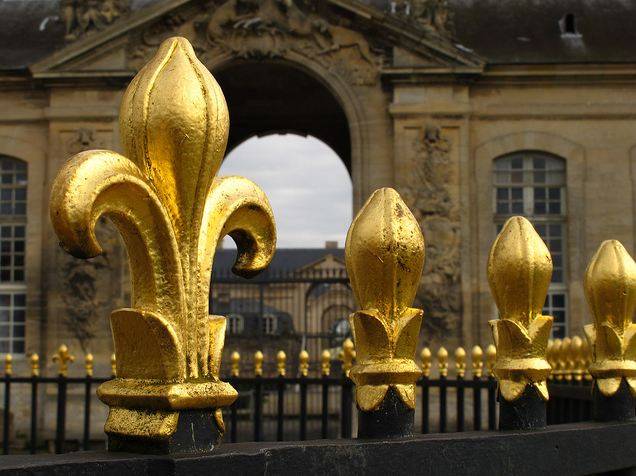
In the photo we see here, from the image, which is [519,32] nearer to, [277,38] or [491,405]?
[277,38]

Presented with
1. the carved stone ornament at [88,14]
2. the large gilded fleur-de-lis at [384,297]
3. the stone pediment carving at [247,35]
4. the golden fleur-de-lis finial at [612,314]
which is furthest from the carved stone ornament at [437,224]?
the large gilded fleur-de-lis at [384,297]

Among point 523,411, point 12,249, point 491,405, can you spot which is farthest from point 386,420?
point 12,249

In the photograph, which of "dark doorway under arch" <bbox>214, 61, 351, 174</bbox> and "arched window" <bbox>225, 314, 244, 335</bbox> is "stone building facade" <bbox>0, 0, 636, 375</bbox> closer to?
"dark doorway under arch" <bbox>214, 61, 351, 174</bbox>

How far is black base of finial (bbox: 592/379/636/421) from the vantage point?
3.13 m

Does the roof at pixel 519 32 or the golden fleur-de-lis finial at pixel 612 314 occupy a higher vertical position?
the roof at pixel 519 32

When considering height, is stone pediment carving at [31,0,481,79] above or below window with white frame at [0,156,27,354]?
above

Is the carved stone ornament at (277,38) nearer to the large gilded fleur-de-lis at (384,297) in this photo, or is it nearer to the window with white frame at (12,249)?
the window with white frame at (12,249)

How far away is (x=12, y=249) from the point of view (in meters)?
19.1

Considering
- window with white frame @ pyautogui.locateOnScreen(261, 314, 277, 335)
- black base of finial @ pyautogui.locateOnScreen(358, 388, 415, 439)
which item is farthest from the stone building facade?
black base of finial @ pyautogui.locateOnScreen(358, 388, 415, 439)

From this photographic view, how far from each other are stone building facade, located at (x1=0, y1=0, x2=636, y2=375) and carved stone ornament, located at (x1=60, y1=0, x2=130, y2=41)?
0.03m

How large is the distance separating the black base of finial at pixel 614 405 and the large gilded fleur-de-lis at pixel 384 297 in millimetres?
1061

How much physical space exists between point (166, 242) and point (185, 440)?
13.5 inches

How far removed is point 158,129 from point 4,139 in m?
17.8

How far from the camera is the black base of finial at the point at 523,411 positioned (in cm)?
264
